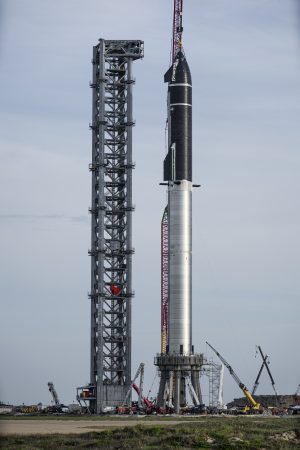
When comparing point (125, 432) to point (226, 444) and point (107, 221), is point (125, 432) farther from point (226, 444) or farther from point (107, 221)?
point (107, 221)

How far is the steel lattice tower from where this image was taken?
17800cm

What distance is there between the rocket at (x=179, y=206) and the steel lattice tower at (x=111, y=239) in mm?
10935

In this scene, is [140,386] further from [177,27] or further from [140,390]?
[177,27]

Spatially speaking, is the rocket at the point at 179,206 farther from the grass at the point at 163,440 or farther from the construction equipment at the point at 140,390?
the grass at the point at 163,440

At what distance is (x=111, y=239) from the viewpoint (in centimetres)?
17925

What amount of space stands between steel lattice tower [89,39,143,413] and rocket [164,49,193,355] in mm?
10935

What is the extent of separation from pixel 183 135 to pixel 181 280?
2127cm

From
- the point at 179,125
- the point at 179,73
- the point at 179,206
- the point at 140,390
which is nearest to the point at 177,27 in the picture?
the point at 179,73

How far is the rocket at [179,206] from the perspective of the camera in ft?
555

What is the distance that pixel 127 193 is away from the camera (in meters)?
180

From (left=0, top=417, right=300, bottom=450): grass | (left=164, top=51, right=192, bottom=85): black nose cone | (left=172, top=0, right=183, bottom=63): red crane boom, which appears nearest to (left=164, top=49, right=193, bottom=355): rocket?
(left=164, top=51, right=192, bottom=85): black nose cone

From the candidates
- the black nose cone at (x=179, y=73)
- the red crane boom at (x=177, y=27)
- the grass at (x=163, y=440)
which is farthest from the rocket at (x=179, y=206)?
the grass at (x=163, y=440)

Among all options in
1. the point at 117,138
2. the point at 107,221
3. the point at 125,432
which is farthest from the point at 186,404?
the point at 125,432

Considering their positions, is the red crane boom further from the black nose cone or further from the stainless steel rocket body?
the stainless steel rocket body
